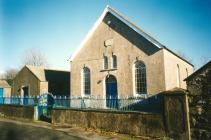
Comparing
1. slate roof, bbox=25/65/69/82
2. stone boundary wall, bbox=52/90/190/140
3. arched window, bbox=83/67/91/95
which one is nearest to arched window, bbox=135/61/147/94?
arched window, bbox=83/67/91/95

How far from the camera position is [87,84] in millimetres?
21031

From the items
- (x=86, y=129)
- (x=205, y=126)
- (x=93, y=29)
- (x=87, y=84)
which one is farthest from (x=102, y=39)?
(x=205, y=126)

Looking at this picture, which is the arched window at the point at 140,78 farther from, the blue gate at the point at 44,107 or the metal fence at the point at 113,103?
the blue gate at the point at 44,107

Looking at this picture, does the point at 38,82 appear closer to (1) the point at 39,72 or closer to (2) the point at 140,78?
(1) the point at 39,72

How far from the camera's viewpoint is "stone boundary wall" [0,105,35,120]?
1767 centimetres

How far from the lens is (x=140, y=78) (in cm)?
1778

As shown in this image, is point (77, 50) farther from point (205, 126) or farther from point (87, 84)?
point (205, 126)

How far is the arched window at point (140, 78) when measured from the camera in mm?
17547

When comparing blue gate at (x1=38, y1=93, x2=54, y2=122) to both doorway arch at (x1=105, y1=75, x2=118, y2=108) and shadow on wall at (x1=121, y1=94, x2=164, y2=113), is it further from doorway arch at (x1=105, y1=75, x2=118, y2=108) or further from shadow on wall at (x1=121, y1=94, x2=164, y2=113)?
shadow on wall at (x1=121, y1=94, x2=164, y2=113)

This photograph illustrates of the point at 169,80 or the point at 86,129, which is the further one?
the point at 169,80

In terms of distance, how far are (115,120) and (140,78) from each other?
6424 millimetres

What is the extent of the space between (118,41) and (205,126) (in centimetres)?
1120

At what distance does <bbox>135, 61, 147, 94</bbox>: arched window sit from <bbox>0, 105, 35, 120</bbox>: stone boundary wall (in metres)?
8.48

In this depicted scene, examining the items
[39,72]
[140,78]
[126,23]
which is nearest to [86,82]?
[140,78]
